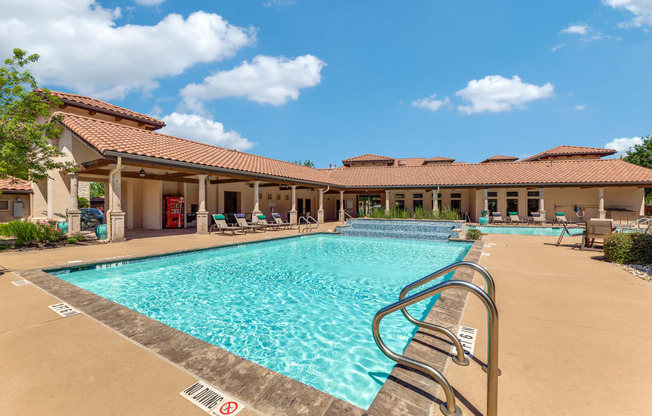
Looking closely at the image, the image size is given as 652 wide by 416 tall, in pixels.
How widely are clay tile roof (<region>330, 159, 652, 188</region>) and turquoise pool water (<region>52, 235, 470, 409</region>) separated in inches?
614

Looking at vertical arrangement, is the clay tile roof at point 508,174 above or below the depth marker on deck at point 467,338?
above

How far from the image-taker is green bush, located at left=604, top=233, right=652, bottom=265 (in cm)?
661

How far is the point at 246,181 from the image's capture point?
19.7 m

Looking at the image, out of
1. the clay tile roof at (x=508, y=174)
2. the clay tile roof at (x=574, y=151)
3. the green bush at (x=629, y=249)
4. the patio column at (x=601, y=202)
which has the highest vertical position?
the clay tile roof at (x=574, y=151)

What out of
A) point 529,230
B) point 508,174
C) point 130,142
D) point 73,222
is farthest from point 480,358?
point 508,174

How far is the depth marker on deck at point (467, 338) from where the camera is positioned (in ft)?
8.99

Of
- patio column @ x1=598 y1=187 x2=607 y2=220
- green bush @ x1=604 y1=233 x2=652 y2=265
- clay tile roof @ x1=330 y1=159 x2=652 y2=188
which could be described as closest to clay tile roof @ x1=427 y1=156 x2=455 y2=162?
clay tile roof @ x1=330 y1=159 x2=652 y2=188

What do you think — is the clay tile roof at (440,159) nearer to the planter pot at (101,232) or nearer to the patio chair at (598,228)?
the patio chair at (598,228)

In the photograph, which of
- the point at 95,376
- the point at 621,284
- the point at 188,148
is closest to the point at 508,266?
the point at 621,284

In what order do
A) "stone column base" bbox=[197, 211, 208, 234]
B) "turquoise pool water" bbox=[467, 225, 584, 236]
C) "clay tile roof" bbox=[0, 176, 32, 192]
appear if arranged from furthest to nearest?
"clay tile roof" bbox=[0, 176, 32, 192], "turquoise pool water" bbox=[467, 225, 584, 236], "stone column base" bbox=[197, 211, 208, 234]

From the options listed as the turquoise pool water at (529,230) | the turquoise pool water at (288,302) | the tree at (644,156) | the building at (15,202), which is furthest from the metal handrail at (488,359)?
the tree at (644,156)

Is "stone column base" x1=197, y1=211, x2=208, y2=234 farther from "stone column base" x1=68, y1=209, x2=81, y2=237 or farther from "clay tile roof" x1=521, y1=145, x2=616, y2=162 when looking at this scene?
"clay tile roof" x1=521, y1=145, x2=616, y2=162

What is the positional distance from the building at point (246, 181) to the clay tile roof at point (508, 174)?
0.07 meters

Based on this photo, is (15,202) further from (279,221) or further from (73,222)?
(279,221)
